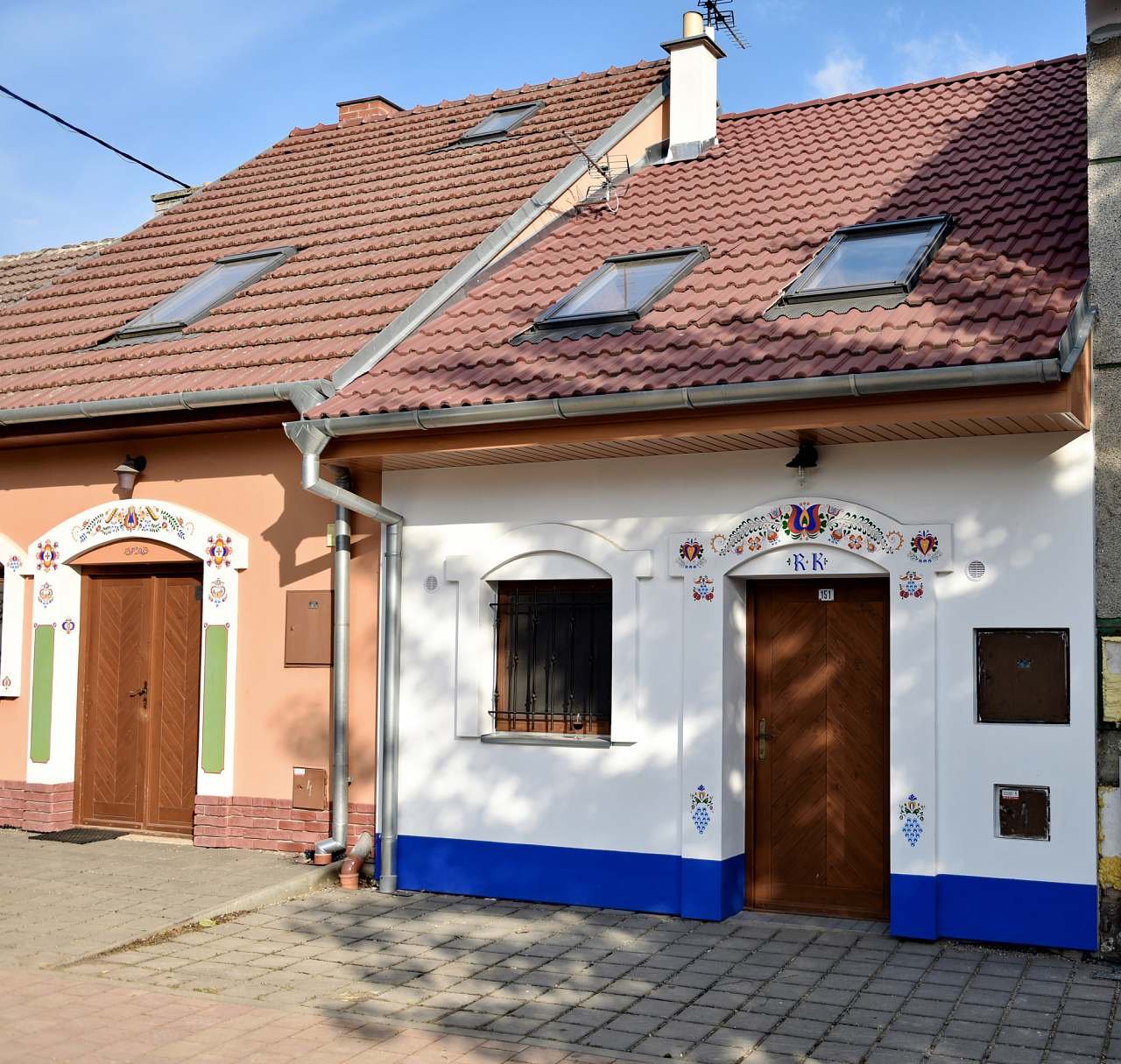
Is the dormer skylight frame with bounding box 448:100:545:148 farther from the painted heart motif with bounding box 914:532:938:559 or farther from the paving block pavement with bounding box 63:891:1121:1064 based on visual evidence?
the paving block pavement with bounding box 63:891:1121:1064

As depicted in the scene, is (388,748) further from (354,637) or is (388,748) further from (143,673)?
(143,673)

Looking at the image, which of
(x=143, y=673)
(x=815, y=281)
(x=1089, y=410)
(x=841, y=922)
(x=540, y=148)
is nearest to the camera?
(x=1089, y=410)

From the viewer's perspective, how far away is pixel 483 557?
9648 millimetres

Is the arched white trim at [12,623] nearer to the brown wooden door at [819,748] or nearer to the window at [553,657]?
the window at [553,657]

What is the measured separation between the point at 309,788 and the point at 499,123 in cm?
728

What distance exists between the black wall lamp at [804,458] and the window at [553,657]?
1.60m

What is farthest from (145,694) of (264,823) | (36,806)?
(264,823)

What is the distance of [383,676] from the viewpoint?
9.90 metres

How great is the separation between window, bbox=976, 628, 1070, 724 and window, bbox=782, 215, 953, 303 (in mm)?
2296

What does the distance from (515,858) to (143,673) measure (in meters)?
3.81

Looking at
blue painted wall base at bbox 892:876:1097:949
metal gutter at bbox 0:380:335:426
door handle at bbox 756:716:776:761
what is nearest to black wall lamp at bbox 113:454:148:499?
metal gutter at bbox 0:380:335:426

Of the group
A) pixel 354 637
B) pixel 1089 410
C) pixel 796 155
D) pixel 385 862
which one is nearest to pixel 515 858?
pixel 385 862

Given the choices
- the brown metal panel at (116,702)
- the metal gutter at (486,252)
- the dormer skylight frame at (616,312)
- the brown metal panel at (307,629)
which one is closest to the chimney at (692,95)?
the metal gutter at (486,252)

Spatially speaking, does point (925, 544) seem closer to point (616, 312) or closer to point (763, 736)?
point (763, 736)
